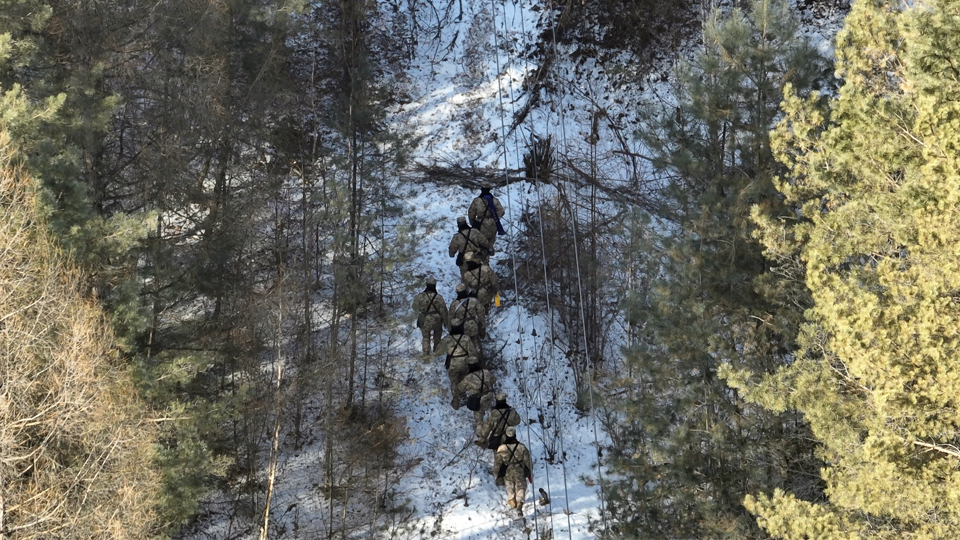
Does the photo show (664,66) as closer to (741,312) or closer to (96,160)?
(741,312)

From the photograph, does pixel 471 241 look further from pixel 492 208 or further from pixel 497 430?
pixel 497 430

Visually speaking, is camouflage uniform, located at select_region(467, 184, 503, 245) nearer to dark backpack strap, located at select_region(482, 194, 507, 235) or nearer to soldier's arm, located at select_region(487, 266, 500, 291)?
dark backpack strap, located at select_region(482, 194, 507, 235)

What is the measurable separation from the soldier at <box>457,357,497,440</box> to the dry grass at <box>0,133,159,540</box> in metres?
5.56

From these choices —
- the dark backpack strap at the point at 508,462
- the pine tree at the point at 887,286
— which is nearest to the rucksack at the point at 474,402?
the dark backpack strap at the point at 508,462

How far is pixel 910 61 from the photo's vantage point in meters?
6.25

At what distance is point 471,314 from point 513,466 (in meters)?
2.92

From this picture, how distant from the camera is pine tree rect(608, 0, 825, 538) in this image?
10422mm

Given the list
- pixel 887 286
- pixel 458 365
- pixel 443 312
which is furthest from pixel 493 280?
pixel 887 286

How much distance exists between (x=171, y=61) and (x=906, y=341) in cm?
1143

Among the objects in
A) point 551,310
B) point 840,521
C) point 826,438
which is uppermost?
point 826,438

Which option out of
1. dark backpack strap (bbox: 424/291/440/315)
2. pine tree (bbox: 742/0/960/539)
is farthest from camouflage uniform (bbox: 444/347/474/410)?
Result: pine tree (bbox: 742/0/960/539)

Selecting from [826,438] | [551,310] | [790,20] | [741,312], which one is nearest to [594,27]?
[551,310]

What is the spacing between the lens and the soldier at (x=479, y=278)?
1588 cm

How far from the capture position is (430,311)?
1565 cm
